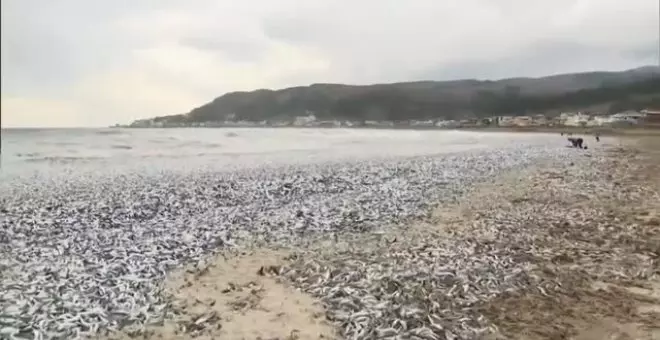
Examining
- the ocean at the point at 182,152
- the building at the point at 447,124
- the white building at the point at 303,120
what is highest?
the white building at the point at 303,120

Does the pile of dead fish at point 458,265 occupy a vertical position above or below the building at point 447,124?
above

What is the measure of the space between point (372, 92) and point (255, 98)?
129ft

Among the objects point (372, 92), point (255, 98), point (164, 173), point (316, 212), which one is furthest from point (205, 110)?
point (316, 212)

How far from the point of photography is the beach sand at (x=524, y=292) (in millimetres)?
6020

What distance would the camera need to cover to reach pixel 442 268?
798 centimetres

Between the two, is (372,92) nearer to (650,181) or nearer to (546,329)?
(650,181)

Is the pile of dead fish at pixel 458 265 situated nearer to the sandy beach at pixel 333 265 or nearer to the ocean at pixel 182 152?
the sandy beach at pixel 333 265

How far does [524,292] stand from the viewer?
23.6ft

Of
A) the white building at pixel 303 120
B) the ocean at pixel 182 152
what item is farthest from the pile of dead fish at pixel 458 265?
the white building at pixel 303 120

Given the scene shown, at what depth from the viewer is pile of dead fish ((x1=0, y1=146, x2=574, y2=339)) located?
623 cm

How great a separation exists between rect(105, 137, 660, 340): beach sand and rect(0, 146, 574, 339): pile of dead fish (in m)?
0.37

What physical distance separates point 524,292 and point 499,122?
5613 inches

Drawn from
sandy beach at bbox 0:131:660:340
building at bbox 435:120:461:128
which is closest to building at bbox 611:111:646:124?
building at bbox 435:120:461:128

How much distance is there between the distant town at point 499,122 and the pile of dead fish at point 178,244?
104572mm
